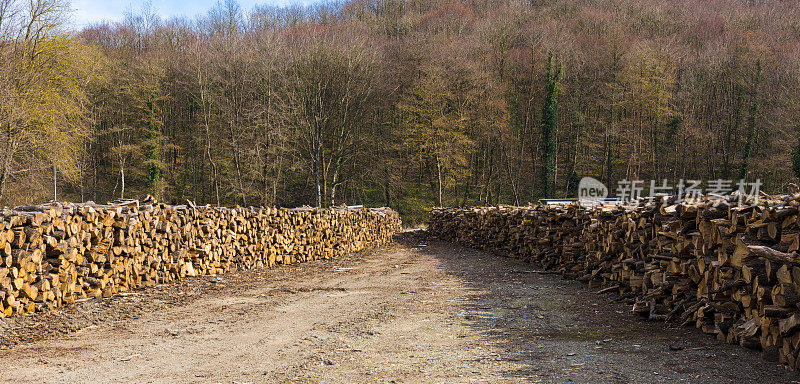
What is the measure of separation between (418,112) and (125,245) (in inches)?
1056

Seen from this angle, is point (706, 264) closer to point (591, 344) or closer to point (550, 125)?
point (591, 344)

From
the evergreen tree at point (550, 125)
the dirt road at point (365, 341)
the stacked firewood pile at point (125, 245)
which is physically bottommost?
the dirt road at point (365, 341)

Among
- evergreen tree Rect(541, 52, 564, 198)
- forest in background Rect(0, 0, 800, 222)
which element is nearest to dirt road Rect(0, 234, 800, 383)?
forest in background Rect(0, 0, 800, 222)

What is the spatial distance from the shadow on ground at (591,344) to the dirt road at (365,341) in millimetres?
15

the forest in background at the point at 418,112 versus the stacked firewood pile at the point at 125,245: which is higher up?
the forest in background at the point at 418,112

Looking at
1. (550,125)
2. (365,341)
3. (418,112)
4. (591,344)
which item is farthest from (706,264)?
(550,125)

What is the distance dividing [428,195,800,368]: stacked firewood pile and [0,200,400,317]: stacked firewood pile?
6663mm

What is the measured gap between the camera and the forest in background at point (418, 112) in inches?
1196

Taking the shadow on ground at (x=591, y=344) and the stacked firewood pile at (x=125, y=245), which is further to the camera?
the stacked firewood pile at (x=125, y=245)

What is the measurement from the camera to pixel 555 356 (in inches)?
163

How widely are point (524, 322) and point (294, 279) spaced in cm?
536

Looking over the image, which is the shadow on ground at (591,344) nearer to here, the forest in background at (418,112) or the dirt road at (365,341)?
the dirt road at (365,341)

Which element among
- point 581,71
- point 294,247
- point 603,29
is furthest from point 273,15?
point 294,247

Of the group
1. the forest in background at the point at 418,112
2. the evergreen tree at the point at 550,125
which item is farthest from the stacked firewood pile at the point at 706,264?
the evergreen tree at the point at 550,125
